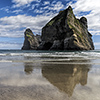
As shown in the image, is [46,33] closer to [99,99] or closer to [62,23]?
[62,23]

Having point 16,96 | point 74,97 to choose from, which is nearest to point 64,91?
point 74,97

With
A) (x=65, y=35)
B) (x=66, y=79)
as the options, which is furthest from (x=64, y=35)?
(x=66, y=79)

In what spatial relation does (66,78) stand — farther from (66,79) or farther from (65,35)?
(65,35)

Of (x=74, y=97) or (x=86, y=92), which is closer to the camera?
(x=74, y=97)

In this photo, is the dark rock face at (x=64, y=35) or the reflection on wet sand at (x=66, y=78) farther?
the dark rock face at (x=64, y=35)

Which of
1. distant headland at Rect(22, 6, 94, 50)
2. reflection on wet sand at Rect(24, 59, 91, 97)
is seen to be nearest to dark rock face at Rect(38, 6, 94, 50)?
distant headland at Rect(22, 6, 94, 50)

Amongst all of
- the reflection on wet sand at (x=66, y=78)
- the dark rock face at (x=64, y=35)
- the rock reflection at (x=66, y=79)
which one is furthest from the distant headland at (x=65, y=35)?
the rock reflection at (x=66, y=79)

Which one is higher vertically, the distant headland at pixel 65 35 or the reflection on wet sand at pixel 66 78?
the distant headland at pixel 65 35

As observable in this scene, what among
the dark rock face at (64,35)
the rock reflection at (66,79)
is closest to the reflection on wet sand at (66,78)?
the rock reflection at (66,79)

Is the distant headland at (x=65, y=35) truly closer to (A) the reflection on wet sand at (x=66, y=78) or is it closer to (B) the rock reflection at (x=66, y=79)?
(A) the reflection on wet sand at (x=66, y=78)

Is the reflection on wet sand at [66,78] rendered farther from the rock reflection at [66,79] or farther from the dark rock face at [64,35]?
the dark rock face at [64,35]

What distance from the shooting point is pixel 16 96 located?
10.1ft

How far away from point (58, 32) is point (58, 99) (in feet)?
265

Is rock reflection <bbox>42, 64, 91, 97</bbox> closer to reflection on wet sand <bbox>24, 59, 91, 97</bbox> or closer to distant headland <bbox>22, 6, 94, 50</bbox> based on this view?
reflection on wet sand <bbox>24, 59, 91, 97</bbox>
